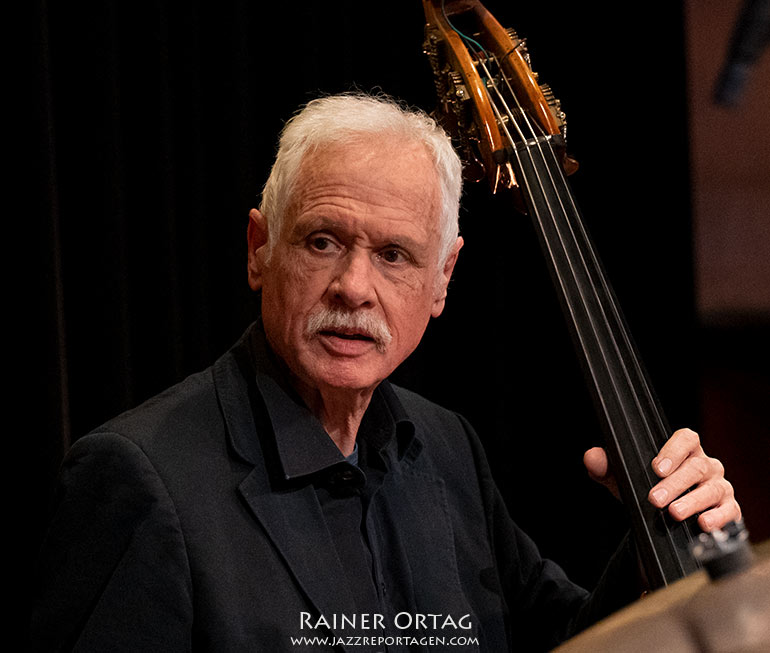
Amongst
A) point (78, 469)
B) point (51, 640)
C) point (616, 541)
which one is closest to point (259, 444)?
point (78, 469)

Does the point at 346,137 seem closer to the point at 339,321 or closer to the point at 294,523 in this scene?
the point at 339,321

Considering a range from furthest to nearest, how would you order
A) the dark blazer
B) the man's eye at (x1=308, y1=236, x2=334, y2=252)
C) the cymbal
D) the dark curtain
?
1. the dark curtain
2. the man's eye at (x1=308, y1=236, x2=334, y2=252)
3. the dark blazer
4. the cymbal

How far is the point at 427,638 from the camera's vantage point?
3.99 feet

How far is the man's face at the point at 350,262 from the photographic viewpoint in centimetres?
120

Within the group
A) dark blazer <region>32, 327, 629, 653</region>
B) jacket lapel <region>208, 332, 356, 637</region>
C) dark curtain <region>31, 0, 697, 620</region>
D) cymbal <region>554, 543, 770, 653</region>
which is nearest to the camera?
cymbal <region>554, 543, 770, 653</region>

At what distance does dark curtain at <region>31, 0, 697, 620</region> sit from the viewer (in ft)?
5.46

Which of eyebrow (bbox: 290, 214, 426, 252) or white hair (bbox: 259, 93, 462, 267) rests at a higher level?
white hair (bbox: 259, 93, 462, 267)

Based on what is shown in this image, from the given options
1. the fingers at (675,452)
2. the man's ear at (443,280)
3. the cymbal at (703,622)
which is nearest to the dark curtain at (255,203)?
the man's ear at (443,280)

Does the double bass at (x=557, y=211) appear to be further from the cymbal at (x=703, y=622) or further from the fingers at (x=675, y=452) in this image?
the cymbal at (x=703, y=622)

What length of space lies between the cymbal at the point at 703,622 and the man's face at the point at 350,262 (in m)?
0.81

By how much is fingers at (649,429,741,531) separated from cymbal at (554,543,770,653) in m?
0.66

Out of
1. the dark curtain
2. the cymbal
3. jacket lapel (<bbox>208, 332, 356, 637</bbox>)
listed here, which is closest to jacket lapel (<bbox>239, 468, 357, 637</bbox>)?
jacket lapel (<bbox>208, 332, 356, 637</bbox>)

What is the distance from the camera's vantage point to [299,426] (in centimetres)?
121

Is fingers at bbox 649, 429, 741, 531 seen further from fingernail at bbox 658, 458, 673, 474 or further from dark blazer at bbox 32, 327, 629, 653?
dark blazer at bbox 32, 327, 629, 653
